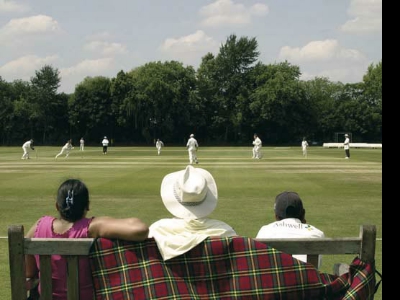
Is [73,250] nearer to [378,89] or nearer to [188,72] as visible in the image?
[188,72]

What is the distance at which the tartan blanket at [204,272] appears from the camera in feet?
9.85

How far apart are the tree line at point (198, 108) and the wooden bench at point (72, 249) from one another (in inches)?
3408

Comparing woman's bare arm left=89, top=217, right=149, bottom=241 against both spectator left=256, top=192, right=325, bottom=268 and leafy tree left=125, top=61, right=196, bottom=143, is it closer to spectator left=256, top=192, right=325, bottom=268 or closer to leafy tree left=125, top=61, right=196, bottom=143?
spectator left=256, top=192, right=325, bottom=268

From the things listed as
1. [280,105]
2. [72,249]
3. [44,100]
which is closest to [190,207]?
[72,249]

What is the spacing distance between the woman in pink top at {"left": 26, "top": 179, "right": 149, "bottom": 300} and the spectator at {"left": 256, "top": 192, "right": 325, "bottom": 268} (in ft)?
4.65

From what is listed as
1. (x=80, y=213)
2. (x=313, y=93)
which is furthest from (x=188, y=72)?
(x=80, y=213)

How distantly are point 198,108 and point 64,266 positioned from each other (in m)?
88.3

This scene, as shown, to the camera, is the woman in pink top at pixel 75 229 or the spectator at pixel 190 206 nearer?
the woman in pink top at pixel 75 229

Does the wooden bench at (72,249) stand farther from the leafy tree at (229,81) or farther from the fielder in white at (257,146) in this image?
the leafy tree at (229,81)

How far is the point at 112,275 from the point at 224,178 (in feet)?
58.0

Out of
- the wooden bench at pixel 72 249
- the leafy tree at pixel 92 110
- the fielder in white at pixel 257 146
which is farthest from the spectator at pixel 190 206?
the leafy tree at pixel 92 110

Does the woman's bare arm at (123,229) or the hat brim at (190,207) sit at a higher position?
the hat brim at (190,207)
